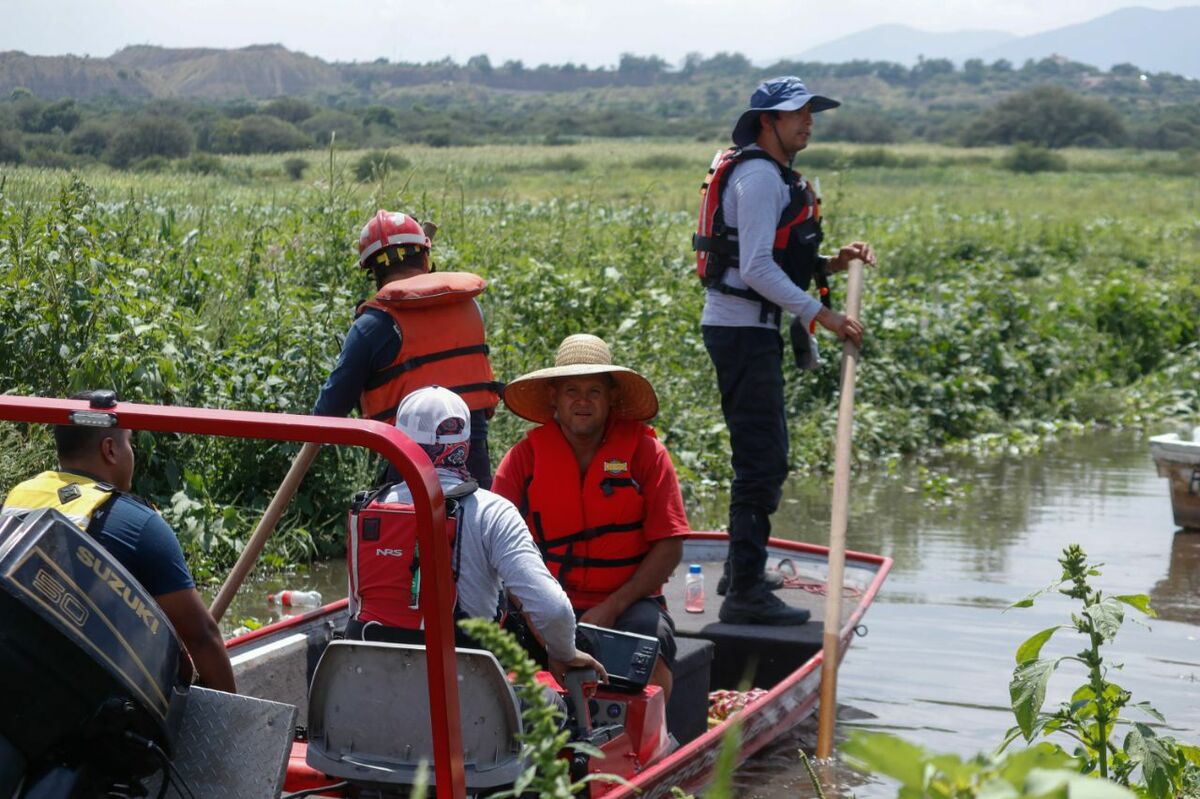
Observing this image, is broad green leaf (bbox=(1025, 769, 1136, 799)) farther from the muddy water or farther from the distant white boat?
the distant white boat

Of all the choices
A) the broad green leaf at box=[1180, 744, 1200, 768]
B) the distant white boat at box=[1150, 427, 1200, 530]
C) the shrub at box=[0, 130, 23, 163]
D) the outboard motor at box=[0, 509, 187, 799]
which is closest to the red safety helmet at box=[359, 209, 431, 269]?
the outboard motor at box=[0, 509, 187, 799]

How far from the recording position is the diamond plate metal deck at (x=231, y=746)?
10.7 ft

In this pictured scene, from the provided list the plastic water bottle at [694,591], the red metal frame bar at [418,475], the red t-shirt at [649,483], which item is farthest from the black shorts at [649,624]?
the red metal frame bar at [418,475]

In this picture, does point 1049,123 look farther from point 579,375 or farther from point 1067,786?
point 1067,786

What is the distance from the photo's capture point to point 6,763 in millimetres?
2738

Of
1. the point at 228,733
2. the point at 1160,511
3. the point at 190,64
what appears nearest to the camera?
the point at 228,733

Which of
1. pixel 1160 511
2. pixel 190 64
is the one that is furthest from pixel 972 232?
pixel 190 64

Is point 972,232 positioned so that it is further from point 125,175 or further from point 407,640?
point 407,640

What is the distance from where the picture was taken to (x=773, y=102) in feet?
20.6

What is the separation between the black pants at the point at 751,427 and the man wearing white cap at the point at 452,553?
2521 millimetres

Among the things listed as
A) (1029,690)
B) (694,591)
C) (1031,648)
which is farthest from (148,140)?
(1029,690)

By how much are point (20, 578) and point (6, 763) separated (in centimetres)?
36

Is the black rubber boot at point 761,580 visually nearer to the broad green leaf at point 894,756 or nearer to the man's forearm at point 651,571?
the man's forearm at point 651,571

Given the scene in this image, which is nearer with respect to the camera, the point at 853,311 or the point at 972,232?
the point at 853,311
